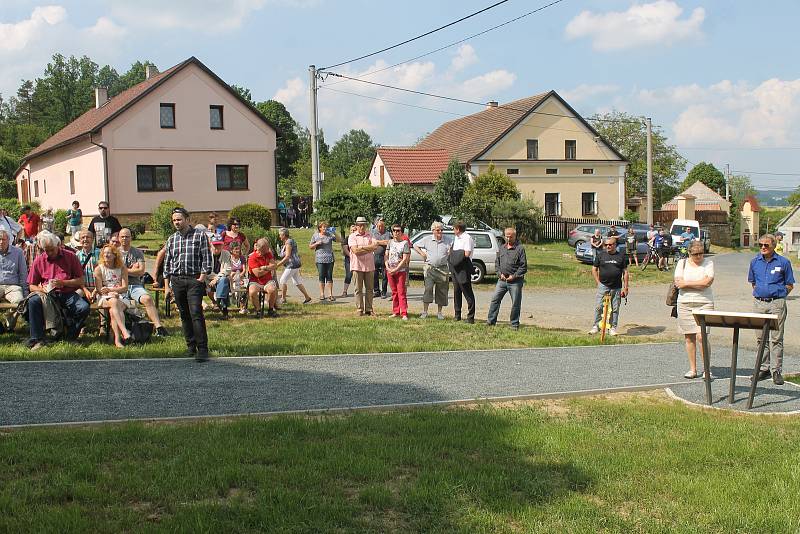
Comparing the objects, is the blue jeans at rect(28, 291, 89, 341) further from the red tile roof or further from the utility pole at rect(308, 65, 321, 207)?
the red tile roof

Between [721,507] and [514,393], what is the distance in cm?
372

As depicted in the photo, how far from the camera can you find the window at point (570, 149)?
5122cm

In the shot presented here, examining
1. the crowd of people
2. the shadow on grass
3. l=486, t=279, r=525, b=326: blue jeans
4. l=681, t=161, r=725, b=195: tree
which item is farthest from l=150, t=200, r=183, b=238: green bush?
l=681, t=161, r=725, b=195: tree

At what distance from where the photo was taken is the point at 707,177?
111m

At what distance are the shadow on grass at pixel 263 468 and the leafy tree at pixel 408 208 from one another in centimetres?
1772

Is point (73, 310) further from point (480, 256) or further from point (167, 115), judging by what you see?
point (167, 115)

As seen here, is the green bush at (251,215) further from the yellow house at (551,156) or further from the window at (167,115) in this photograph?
the yellow house at (551,156)

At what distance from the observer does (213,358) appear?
9.99 meters

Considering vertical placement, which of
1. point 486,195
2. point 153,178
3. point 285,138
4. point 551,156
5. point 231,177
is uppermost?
point 285,138

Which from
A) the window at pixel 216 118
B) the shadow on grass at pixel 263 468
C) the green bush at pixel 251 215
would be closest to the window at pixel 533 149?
the window at pixel 216 118

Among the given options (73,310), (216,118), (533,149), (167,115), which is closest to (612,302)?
(73,310)

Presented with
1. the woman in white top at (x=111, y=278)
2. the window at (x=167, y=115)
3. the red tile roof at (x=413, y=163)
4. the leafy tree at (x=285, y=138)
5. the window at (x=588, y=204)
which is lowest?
the woman in white top at (x=111, y=278)

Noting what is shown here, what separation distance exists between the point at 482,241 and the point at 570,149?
29.9 m

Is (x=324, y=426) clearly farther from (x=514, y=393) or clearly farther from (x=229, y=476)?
(x=514, y=393)
